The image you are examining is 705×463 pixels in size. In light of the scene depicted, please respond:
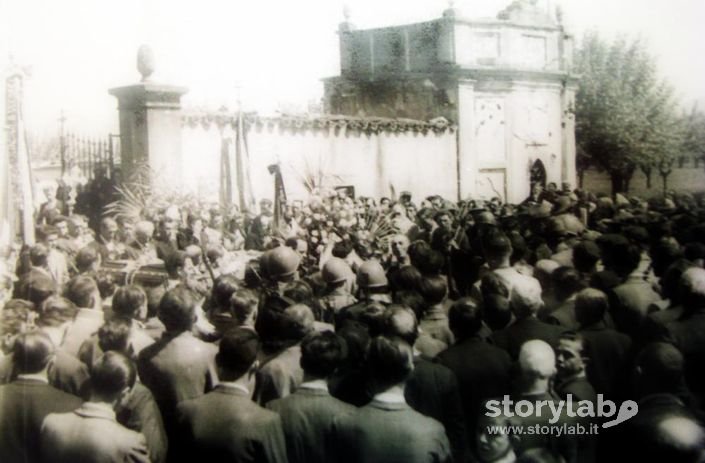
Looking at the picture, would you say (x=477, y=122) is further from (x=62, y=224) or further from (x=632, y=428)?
(x=632, y=428)

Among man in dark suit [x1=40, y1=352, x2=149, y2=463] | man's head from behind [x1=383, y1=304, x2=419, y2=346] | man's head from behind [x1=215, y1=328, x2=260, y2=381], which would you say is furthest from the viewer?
man's head from behind [x1=383, y1=304, x2=419, y2=346]

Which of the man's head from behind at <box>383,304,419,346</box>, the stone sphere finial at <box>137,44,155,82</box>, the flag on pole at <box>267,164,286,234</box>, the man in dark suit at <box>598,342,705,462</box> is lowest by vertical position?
the man in dark suit at <box>598,342,705,462</box>

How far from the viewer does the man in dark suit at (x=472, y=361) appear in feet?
10.1

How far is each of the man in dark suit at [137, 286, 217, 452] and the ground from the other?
4.20m

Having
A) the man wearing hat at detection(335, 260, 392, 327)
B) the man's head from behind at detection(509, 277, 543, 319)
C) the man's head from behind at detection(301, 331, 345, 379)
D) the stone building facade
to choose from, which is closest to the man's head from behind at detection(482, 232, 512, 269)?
the man's head from behind at detection(509, 277, 543, 319)

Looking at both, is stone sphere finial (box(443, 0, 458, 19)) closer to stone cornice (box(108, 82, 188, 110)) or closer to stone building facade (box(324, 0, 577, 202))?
stone building facade (box(324, 0, 577, 202))

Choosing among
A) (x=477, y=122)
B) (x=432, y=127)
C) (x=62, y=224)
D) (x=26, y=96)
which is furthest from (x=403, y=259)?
(x=477, y=122)

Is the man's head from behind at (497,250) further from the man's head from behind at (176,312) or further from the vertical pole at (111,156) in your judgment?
the vertical pole at (111,156)

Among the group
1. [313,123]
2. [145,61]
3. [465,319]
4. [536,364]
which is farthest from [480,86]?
[536,364]

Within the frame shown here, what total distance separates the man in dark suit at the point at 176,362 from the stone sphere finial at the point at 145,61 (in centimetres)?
218

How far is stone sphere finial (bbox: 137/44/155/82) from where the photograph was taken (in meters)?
4.79

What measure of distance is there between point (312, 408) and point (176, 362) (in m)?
0.72

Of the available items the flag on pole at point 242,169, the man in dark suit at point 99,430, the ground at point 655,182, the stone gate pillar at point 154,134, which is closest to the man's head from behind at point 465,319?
the man in dark suit at point 99,430

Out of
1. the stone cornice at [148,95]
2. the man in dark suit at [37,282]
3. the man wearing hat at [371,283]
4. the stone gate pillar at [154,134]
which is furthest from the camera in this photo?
the stone gate pillar at [154,134]
